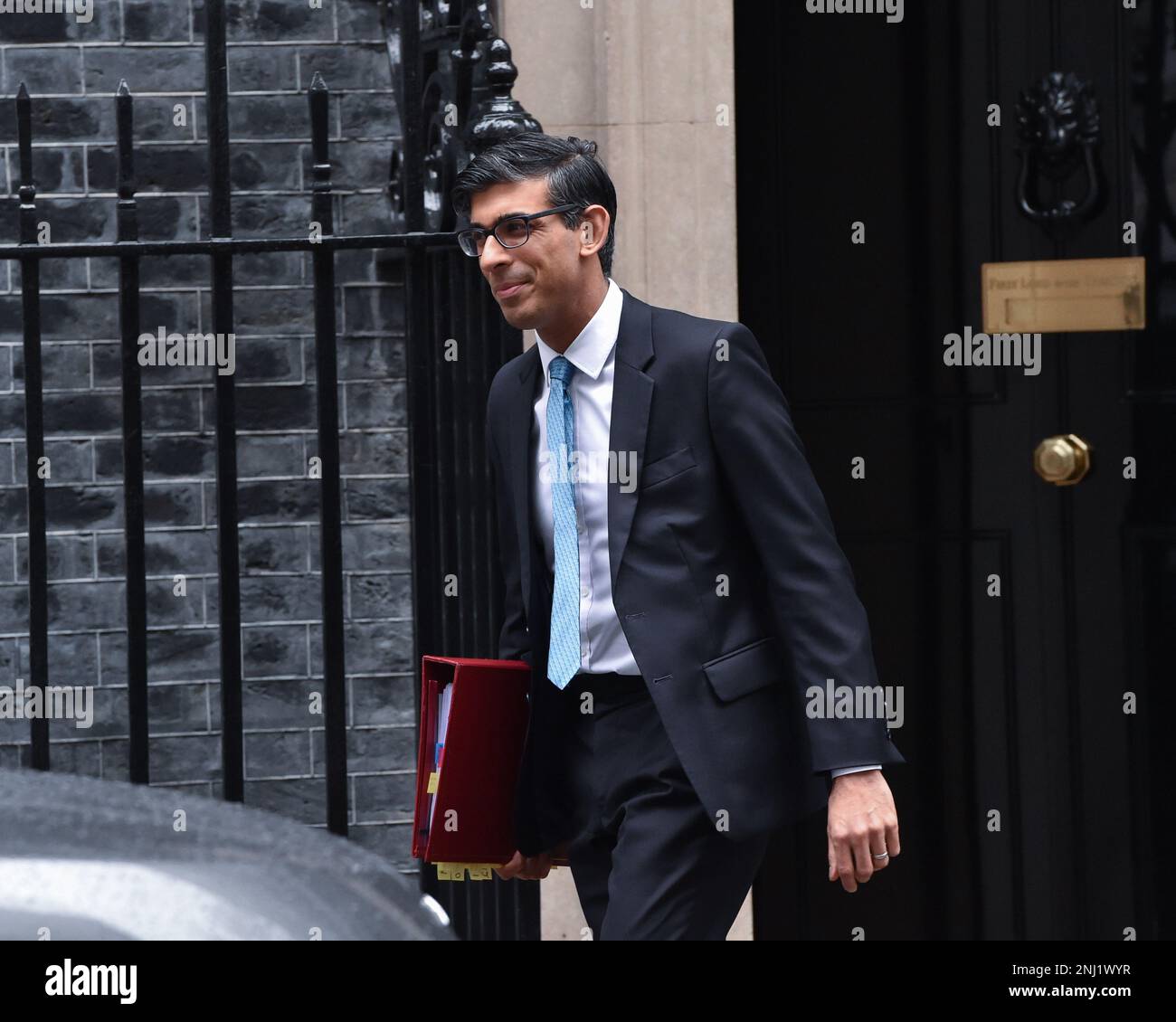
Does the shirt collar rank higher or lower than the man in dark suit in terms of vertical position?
higher

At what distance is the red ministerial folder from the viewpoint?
3182 millimetres

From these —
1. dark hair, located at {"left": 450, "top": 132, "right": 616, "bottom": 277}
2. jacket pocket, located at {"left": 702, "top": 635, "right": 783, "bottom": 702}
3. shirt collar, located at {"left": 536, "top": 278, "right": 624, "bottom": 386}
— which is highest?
dark hair, located at {"left": 450, "top": 132, "right": 616, "bottom": 277}

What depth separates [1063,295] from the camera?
14.9 feet

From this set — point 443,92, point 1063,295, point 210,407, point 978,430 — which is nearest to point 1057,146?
point 1063,295

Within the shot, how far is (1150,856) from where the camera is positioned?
4.54 meters

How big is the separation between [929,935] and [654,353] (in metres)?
2.20

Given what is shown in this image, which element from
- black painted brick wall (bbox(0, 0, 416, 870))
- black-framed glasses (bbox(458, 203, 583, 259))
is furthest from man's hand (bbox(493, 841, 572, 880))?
black painted brick wall (bbox(0, 0, 416, 870))

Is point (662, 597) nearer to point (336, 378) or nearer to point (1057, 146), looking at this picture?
point (336, 378)

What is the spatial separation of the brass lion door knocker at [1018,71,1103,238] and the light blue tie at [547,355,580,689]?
1865 millimetres

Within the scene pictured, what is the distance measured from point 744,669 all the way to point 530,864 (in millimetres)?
579

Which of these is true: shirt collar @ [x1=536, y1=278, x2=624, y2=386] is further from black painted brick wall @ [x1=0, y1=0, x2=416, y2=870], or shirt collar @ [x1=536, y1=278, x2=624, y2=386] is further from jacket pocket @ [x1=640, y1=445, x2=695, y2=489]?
black painted brick wall @ [x1=0, y1=0, x2=416, y2=870]

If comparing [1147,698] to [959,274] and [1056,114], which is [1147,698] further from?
[1056,114]

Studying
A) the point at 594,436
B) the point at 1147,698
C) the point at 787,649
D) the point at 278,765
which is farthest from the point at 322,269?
the point at 278,765

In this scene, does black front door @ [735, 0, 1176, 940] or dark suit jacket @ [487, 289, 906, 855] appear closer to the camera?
dark suit jacket @ [487, 289, 906, 855]
